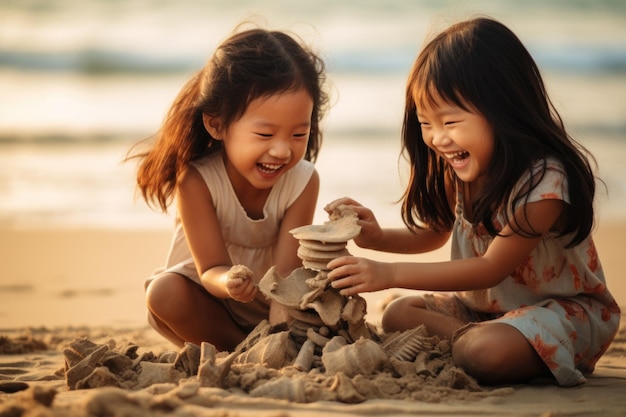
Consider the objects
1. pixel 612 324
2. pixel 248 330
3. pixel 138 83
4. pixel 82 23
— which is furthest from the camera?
pixel 82 23

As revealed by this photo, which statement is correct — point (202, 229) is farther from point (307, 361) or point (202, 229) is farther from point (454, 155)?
point (454, 155)

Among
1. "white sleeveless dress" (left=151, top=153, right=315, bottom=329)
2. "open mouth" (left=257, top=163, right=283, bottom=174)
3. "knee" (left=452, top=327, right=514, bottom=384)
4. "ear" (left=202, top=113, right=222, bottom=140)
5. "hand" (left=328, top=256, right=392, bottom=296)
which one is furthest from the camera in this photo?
"white sleeveless dress" (left=151, top=153, right=315, bottom=329)

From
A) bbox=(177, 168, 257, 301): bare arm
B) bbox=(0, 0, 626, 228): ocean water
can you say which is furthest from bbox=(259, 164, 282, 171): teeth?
bbox=(0, 0, 626, 228): ocean water

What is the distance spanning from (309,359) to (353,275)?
0.33 m

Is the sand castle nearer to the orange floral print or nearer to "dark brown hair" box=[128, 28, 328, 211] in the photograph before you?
the orange floral print

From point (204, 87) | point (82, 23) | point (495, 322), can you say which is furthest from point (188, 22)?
point (495, 322)

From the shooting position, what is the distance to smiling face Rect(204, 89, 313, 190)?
11.9 feet

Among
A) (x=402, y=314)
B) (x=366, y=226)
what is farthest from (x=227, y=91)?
(x=402, y=314)

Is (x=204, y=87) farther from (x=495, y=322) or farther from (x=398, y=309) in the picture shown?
(x=495, y=322)

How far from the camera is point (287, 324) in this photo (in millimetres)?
3422

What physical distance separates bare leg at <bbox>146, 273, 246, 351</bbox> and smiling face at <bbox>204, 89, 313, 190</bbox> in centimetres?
60

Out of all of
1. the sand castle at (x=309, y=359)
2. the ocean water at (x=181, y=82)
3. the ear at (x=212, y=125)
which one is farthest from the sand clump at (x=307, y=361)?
the ocean water at (x=181, y=82)

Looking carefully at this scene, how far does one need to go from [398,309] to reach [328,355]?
3.22ft

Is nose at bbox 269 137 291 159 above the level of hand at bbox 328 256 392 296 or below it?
above
